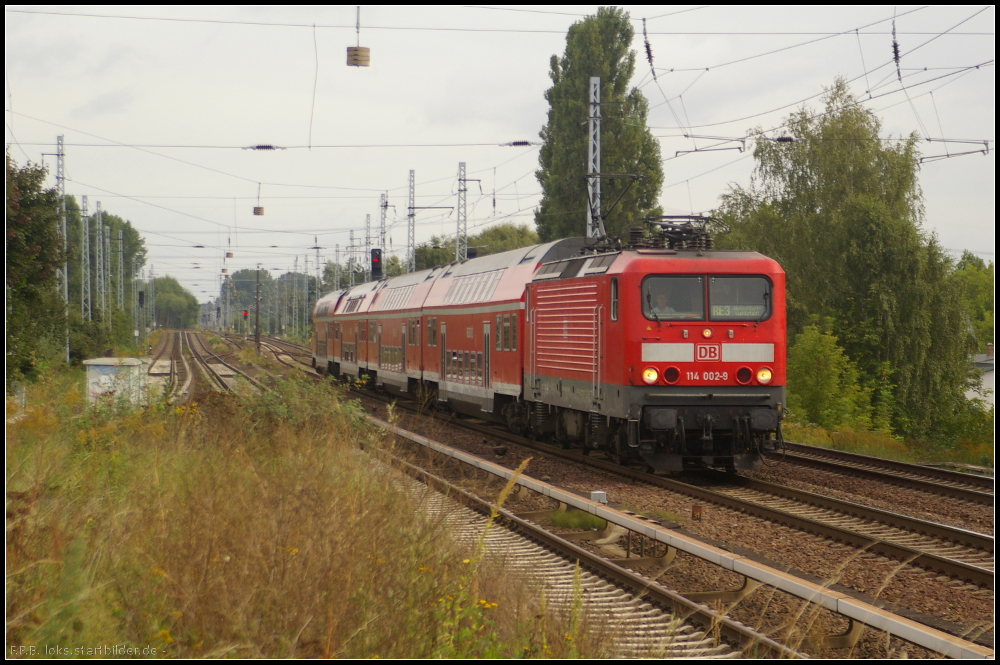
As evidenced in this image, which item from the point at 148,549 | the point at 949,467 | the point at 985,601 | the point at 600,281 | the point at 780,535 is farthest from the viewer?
Answer: the point at 949,467

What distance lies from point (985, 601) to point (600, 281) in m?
7.10

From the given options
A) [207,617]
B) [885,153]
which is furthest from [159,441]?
[885,153]

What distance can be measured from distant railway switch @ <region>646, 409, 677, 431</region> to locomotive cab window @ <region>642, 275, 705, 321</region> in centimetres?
127

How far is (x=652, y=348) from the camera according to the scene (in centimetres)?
1245

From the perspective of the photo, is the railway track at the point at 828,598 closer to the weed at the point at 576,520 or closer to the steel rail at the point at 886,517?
the weed at the point at 576,520

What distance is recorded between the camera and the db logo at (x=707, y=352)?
12.6m

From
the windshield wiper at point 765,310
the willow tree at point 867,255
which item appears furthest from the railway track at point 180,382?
the willow tree at point 867,255

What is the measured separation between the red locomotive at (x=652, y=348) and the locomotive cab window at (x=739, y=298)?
14 millimetres

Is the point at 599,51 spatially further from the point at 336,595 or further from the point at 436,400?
the point at 336,595

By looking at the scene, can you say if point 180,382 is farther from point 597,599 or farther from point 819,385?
point 597,599

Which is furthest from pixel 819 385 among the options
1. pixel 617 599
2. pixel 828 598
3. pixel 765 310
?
pixel 828 598

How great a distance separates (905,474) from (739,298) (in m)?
3.85

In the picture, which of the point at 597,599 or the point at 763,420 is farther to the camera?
the point at 763,420

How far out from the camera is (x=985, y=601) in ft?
23.9
